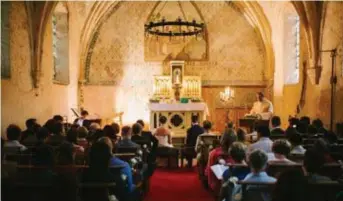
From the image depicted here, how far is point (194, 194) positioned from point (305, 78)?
23.3 feet

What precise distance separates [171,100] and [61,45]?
A: 172 inches

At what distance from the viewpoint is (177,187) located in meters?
9.41

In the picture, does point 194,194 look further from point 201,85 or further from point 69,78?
point 201,85

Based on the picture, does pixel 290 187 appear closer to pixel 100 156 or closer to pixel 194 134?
pixel 100 156

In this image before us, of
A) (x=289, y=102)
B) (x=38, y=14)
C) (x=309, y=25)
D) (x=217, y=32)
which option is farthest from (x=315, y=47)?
(x=38, y=14)

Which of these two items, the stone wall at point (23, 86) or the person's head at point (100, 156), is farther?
the stone wall at point (23, 86)

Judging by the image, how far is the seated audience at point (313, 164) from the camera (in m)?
4.34

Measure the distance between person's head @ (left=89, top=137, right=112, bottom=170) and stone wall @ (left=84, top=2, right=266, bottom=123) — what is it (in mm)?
13532

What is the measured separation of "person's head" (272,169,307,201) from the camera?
362 centimetres

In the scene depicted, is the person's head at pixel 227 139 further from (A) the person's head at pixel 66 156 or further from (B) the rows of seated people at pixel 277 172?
A: (A) the person's head at pixel 66 156

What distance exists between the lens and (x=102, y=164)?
511cm

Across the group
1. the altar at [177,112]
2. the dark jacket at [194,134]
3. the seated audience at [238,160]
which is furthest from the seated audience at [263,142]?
the altar at [177,112]

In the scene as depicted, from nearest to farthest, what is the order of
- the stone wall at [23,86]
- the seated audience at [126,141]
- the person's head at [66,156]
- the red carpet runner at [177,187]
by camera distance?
the person's head at [66,156], the seated audience at [126,141], the red carpet runner at [177,187], the stone wall at [23,86]

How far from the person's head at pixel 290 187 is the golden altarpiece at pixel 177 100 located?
1184cm
